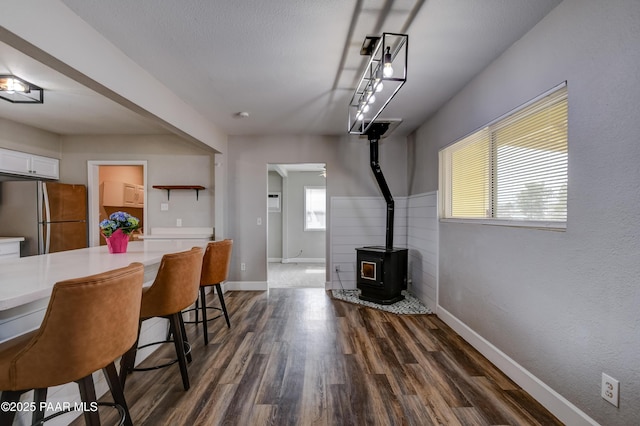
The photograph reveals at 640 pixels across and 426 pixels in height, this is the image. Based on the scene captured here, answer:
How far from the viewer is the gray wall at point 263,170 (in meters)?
4.55

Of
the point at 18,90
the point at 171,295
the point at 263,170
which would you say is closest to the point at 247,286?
the point at 263,170

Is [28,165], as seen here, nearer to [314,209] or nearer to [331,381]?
[331,381]

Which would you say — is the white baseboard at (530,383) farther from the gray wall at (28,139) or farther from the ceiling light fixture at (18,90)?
the gray wall at (28,139)

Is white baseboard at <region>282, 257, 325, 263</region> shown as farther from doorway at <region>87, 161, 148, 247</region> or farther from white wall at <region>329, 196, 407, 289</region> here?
doorway at <region>87, 161, 148, 247</region>

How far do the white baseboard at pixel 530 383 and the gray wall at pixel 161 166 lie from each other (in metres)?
3.79

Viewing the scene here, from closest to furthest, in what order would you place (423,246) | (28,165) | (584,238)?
1. (584,238)
2. (423,246)
3. (28,165)

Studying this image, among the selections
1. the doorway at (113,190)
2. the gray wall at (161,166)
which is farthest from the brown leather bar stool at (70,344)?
the doorway at (113,190)

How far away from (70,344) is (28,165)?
4.37 m

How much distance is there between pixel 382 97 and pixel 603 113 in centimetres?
200

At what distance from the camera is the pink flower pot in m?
2.40

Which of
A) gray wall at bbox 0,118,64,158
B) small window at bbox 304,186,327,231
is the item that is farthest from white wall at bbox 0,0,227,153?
small window at bbox 304,186,327,231

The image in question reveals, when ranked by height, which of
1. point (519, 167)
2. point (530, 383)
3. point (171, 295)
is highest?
point (519, 167)

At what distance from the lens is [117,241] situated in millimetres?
2410

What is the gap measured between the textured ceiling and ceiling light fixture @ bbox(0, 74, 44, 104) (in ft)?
4.08
